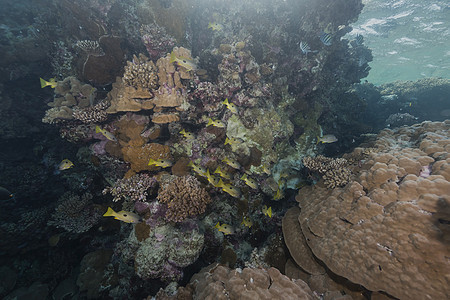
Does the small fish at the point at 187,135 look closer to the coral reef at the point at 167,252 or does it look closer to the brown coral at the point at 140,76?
the brown coral at the point at 140,76

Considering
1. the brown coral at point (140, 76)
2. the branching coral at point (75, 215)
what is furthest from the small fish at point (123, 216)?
the brown coral at point (140, 76)

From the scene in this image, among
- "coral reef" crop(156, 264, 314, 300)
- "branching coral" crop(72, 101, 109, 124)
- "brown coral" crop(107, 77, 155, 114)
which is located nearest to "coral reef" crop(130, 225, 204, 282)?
"coral reef" crop(156, 264, 314, 300)

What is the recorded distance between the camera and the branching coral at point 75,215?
18.4 feet

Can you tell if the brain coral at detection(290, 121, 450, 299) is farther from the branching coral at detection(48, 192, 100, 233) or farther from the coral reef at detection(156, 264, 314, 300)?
the branching coral at detection(48, 192, 100, 233)

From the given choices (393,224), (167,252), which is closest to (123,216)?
(167,252)

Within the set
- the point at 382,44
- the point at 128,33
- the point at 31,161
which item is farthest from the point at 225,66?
the point at 382,44

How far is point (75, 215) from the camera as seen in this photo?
5.61 m

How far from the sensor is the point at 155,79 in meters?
5.58

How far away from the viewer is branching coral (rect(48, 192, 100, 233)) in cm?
562

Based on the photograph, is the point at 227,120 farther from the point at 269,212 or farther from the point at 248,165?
the point at 269,212

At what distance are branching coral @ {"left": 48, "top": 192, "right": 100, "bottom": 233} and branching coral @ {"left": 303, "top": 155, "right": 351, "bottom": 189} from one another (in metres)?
7.08

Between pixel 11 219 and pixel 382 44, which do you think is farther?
pixel 382 44

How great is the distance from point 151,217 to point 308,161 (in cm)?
503

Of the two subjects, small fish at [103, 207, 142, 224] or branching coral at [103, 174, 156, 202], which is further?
branching coral at [103, 174, 156, 202]
